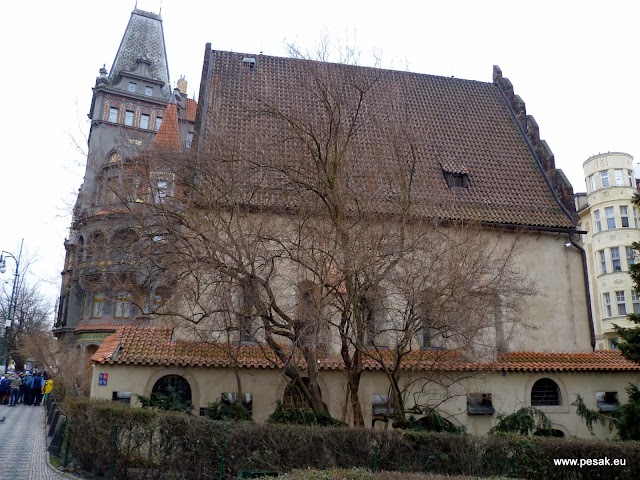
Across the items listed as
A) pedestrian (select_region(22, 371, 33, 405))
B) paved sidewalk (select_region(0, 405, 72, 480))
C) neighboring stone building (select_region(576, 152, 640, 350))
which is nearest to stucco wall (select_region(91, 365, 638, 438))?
paved sidewalk (select_region(0, 405, 72, 480))

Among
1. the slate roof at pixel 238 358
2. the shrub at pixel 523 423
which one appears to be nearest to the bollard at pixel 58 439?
the slate roof at pixel 238 358

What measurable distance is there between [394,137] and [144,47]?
4030 centimetres

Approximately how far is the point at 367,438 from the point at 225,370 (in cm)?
682

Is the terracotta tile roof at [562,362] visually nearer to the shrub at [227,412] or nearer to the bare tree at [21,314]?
the shrub at [227,412]

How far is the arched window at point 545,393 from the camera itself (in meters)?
18.3

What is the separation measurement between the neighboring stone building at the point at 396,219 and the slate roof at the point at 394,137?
6cm

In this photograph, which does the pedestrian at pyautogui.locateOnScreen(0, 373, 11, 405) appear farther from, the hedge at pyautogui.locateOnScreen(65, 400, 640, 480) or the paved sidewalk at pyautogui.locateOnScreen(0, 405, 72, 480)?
the hedge at pyautogui.locateOnScreen(65, 400, 640, 480)

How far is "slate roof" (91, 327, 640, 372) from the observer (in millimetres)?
16000

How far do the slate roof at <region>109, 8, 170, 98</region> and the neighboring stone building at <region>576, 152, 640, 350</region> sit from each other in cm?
3373

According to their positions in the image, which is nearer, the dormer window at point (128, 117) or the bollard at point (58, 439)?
the bollard at point (58, 439)

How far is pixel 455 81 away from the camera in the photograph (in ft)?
90.9

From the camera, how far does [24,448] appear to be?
50.2 ft

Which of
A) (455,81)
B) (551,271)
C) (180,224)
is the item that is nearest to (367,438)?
Result: (180,224)

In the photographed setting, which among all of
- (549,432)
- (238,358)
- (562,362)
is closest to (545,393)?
(562,362)
